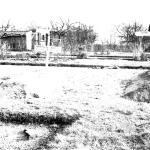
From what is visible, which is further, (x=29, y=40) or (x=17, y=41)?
(x=29, y=40)

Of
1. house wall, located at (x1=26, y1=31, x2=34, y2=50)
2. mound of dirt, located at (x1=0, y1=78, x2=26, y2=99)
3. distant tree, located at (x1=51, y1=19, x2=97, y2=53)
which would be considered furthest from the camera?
house wall, located at (x1=26, y1=31, x2=34, y2=50)

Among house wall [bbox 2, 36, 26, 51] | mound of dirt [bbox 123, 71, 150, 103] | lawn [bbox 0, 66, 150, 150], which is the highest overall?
house wall [bbox 2, 36, 26, 51]

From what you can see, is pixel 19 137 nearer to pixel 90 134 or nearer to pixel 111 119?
pixel 90 134

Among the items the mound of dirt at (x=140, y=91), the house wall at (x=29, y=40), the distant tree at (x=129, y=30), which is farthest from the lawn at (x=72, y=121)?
the distant tree at (x=129, y=30)

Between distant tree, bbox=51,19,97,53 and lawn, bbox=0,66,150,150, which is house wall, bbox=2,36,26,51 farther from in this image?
lawn, bbox=0,66,150,150

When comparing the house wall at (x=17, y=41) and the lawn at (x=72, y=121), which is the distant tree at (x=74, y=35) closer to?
the house wall at (x=17, y=41)

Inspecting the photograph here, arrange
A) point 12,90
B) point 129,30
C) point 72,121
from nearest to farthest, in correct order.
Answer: point 72,121 → point 12,90 → point 129,30

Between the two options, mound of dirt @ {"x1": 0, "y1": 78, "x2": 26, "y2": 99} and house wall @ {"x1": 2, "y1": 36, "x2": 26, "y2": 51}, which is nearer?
mound of dirt @ {"x1": 0, "y1": 78, "x2": 26, "y2": 99}

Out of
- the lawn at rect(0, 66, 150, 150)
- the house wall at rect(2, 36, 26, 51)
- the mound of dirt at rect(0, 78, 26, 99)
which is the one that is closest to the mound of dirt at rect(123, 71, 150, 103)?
the lawn at rect(0, 66, 150, 150)

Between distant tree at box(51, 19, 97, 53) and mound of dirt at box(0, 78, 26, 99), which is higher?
distant tree at box(51, 19, 97, 53)

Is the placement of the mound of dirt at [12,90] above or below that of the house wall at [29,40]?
below

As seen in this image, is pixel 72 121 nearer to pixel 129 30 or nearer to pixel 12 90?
pixel 12 90

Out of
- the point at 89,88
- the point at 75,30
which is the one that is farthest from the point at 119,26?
the point at 89,88

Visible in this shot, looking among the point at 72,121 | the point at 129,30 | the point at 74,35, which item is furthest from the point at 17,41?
the point at 72,121
